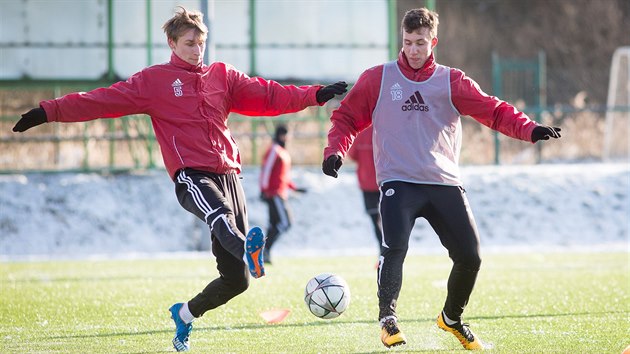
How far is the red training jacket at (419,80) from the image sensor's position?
290 inches

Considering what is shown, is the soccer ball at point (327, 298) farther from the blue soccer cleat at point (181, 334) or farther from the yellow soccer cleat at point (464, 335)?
the blue soccer cleat at point (181, 334)

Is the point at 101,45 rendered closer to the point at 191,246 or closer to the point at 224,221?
the point at 191,246

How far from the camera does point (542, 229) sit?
2062 centimetres

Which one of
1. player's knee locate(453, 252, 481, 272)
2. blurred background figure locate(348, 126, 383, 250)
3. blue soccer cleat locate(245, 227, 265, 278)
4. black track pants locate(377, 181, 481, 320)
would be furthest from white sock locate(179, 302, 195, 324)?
blurred background figure locate(348, 126, 383, 250)

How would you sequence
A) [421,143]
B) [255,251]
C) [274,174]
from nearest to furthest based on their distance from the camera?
[255,251], [421,143], [274,174]

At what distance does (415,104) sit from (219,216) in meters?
Result: 1.40

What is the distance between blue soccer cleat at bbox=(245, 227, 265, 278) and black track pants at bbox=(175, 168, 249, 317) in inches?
11.1

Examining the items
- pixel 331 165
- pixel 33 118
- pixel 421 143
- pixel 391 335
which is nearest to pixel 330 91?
pixel 331 165

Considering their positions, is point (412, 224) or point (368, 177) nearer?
point (412, 224)

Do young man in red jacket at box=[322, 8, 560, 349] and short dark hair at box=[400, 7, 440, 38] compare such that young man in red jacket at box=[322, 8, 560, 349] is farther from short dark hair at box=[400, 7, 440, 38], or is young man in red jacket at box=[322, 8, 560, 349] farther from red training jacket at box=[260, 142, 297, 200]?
red training jacket at box=[260, 142, 297, 200]

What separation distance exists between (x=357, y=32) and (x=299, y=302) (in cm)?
1144

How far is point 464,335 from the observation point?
7.36 meters

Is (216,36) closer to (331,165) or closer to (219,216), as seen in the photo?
(331,165)

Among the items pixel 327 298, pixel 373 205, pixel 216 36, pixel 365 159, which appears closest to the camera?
pixel 327 298
